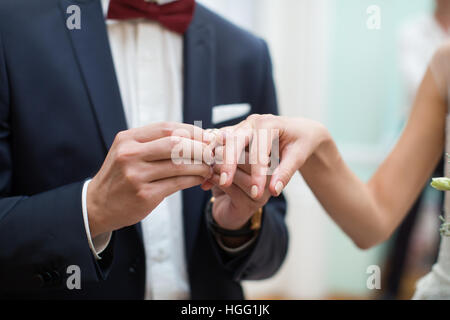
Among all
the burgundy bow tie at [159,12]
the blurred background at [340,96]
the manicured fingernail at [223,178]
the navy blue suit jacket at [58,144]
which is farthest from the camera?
the blurred background at [340,96]

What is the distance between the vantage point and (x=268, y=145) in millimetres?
590

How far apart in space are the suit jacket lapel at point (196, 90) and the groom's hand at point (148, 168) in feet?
0.71

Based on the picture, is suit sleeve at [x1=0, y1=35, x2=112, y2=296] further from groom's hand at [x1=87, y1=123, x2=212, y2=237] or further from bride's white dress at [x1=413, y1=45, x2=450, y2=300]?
bride's white dress at [x1=413, y1=45, x2=450, y2=300]

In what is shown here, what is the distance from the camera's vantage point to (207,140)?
0.58 meters

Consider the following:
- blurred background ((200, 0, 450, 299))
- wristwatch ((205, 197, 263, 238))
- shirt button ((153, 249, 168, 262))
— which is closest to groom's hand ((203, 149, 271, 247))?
wristwatch ((205, 197, 263, 238))

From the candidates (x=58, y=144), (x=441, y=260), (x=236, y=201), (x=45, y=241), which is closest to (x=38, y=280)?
(x=45, y=241)

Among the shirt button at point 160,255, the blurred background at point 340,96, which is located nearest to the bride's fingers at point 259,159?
the shirt button at point 160,255

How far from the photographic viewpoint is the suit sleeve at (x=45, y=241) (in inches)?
25.3

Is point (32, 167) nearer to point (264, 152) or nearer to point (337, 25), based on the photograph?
point (264, 152)

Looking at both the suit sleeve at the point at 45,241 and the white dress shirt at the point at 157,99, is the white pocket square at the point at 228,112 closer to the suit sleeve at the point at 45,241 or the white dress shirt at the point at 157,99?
the white dress shirt at the point at 157,99

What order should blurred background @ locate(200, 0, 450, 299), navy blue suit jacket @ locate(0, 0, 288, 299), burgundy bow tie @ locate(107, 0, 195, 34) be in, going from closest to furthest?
navy blue suit jacket @ locate(0, 0, 288, 299) → burgundy bow tie @ locate(107, 0, 195, 34) → blurred background @ locate(200, 0, 450, 299)

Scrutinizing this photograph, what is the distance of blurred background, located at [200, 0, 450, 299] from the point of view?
6.72 feet

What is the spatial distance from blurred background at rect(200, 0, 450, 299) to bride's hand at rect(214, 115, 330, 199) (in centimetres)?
137
